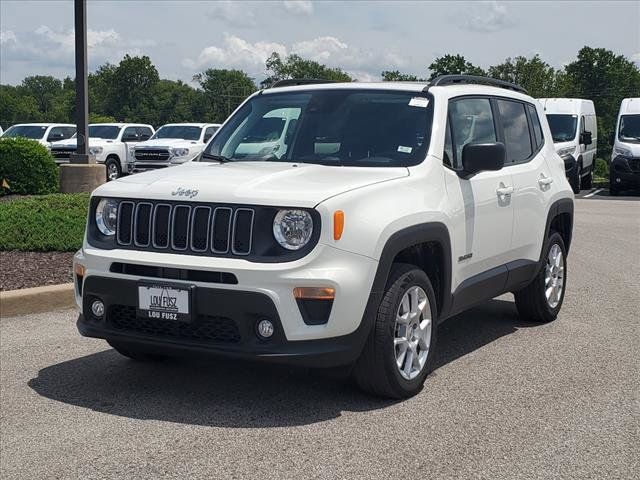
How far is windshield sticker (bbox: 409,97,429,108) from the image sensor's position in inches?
248

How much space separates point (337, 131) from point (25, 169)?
10.5 m

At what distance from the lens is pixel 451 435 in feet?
16.2

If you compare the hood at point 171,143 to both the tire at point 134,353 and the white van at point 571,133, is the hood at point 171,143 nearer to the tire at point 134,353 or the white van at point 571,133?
the white van at point 571,133

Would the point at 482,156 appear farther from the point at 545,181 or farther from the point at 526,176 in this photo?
the point at 545,181

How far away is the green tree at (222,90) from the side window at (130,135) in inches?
4166

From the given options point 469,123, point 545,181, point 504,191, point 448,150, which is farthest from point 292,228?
point 545,181

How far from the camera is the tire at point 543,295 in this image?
7.72m

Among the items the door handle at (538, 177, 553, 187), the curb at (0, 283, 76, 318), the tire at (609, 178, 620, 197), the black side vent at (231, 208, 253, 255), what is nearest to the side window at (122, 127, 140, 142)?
the tire at (609, 178, 620, 197)

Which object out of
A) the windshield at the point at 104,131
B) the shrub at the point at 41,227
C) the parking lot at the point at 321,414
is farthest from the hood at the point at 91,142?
the parking lot at the point at 321,414

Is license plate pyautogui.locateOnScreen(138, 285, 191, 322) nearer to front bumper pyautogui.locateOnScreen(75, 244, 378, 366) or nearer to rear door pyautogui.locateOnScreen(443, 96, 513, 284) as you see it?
front bumper pyautogui.locateOnScreen(75, 244, 378, 366)

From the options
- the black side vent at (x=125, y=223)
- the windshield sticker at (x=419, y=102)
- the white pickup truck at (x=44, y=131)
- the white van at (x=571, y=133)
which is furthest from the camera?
the white pickup truck at (x=44, y=131)

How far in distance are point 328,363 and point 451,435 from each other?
750mm

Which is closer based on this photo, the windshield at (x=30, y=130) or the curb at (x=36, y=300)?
the curb at (x=36, y=300)

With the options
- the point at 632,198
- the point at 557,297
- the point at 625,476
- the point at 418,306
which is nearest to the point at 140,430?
the point at 418,306
